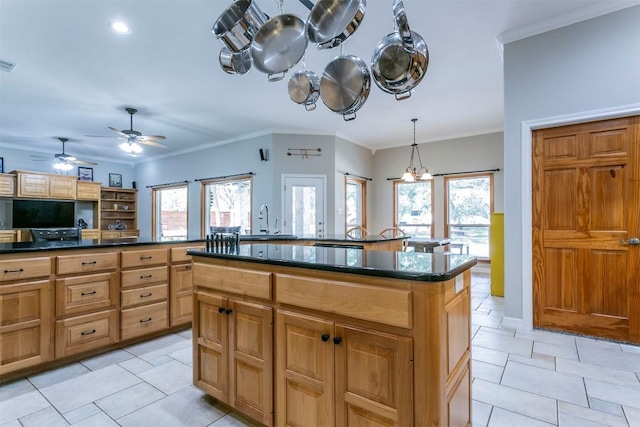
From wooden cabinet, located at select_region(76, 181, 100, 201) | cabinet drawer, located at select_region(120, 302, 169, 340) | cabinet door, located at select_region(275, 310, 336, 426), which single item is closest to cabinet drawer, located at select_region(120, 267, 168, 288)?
cabinet drawer, located at select_region(120, 302, 169, 340)

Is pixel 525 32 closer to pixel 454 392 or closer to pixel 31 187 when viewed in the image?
pixel 454 392

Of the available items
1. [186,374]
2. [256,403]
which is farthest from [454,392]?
[186,374]

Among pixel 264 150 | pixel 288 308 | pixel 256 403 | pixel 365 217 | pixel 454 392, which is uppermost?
pixel 264 150

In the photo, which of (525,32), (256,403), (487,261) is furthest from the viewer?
(487,261)

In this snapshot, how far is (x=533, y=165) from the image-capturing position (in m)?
2.99

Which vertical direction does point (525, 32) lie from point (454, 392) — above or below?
above

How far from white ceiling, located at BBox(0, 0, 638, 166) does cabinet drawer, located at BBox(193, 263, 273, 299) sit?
2.13 meters

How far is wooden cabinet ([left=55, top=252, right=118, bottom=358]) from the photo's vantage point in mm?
2416

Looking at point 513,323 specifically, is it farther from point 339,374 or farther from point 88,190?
point 88,190

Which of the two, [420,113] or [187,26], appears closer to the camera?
[187,26]

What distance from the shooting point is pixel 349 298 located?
129 centimetres

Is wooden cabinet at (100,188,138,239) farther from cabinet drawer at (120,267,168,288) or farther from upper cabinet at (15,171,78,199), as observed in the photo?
cabinet drawer at (120,267,168,288)

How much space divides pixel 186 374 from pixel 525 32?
4171mm

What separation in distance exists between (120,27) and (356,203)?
5309 millimetres
